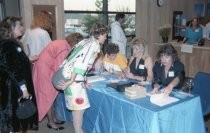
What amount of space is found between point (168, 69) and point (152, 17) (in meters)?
4.00

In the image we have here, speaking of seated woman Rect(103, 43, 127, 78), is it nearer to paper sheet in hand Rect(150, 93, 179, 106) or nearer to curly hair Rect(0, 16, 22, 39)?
paper sheet in hand Rect(150, 93, 179, 106)

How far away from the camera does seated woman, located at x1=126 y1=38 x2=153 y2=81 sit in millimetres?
2678

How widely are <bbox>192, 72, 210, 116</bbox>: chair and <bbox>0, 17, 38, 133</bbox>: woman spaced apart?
167 cm

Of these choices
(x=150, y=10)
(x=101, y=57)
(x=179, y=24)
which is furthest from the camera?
(x=179, y=24)

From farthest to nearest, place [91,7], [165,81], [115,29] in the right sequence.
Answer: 1. [91,7]
2. [115,29]
3. [165,81]

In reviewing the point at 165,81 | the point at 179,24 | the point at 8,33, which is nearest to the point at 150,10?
the point at 179,24

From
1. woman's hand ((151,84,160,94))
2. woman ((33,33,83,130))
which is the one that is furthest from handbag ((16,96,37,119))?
woman's hand ((151,84,160,94))

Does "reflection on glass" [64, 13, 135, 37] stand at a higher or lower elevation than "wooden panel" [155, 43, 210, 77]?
higher

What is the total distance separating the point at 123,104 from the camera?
1998mm

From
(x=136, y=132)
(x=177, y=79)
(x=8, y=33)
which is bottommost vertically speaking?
(x=136, y=132)

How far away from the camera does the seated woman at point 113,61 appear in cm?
295

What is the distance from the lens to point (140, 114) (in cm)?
185

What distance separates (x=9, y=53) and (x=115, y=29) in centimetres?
302

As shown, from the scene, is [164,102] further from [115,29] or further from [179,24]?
[179,24]
